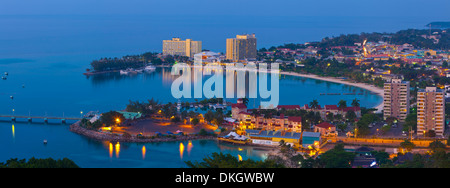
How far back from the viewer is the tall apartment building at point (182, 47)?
20.2 m

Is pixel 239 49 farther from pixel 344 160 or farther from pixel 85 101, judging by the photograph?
pixel 344 160

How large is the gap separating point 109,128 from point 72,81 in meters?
6.58

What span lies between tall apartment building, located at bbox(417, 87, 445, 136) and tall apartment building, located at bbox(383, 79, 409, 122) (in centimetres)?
87

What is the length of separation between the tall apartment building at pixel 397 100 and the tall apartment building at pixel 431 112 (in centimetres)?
87

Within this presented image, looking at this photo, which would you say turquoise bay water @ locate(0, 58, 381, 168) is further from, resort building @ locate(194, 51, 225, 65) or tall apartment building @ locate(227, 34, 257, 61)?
tall apartment building @ locate(227, 34, 257, 61)

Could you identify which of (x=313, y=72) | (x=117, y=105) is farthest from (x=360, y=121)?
(x=313, y=72)

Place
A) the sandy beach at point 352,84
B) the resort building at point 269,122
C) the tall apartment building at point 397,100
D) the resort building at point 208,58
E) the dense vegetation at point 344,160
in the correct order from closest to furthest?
the dense vegetation at point 344,160, the resort building at point 269,122, the tall apartment building at point 397,100, the sandy beach at point 352,84, the resort building at point 208,58

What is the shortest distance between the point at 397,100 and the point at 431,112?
3.33 ft

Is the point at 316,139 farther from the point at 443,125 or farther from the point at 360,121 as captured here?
the point at 443,125

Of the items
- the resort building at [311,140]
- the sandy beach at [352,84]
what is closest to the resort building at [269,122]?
the resort building at [311,140]

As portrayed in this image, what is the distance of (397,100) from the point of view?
847cm

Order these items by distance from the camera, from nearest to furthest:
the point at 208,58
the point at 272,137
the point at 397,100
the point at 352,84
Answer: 1. the point at 272,137
2. the point at 397,100
3. the point at 352,84
4. the point at 208,58

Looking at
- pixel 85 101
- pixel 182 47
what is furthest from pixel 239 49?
pixel 85 101

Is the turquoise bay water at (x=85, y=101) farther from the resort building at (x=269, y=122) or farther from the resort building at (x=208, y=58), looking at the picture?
the resort building at (x=208, y=58)
